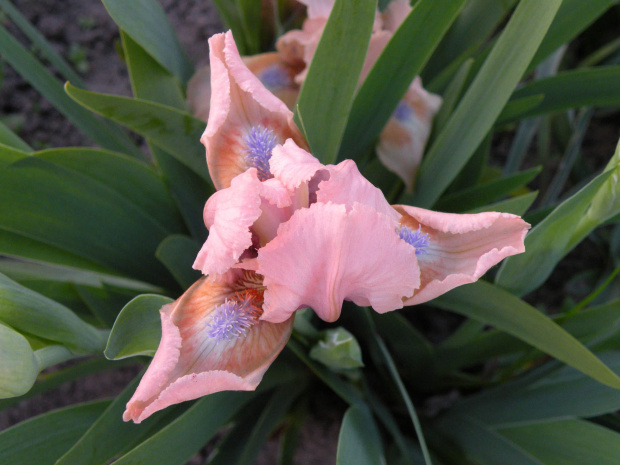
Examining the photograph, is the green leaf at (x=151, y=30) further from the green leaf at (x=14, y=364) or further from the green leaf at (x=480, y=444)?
the green leaf at (x=480, y=444)

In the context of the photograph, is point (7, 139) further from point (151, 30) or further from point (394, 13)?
point (394, 13)

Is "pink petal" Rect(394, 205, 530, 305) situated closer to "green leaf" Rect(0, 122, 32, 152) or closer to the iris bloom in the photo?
the iris bloom

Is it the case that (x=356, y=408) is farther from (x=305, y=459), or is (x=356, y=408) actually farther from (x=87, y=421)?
(x=305, y=459)

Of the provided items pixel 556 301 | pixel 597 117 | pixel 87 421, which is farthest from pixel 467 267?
pixel 597 117

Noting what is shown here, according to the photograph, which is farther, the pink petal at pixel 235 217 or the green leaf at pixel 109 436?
the green leaf at pixel 109 436

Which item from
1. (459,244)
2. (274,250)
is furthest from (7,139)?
(459,244)

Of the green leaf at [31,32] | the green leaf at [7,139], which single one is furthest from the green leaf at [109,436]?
the green leaf at [31,32]
